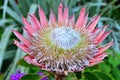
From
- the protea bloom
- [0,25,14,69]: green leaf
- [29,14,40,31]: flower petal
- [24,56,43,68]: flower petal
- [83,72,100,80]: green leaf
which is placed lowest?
[83,72,100,80]: green leaf

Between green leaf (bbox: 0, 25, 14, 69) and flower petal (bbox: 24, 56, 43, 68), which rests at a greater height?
green leaf (bbox: 0, 25, 14, 69)

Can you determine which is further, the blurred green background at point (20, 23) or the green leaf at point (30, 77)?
the blurred green background at point (20, 23)

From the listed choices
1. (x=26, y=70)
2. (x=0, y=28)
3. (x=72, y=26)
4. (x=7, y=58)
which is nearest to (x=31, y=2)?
(x=0, y=28)

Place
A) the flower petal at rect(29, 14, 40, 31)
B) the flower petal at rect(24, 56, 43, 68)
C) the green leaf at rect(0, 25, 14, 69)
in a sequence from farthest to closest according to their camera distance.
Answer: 1. the green leaf at rect(0, 25, 14, 69)
2. the flower petal at rect(29, 14, 40, 31)
3. the flower petal at rect(24, 56, 43, 68)

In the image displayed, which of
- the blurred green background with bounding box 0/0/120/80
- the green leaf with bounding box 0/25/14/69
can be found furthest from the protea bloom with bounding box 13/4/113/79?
the green leaf with bounding box 0/25/14/69

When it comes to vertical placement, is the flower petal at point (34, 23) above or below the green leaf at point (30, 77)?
above

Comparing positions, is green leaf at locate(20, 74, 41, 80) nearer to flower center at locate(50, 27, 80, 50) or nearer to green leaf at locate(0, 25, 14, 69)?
flower center at locate(50, 27, 80, 50)

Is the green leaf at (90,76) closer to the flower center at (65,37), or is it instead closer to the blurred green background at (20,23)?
the flower center at (65,37)

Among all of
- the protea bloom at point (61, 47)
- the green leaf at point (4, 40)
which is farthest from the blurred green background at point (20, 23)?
the protea bloom at point (61, 47)
